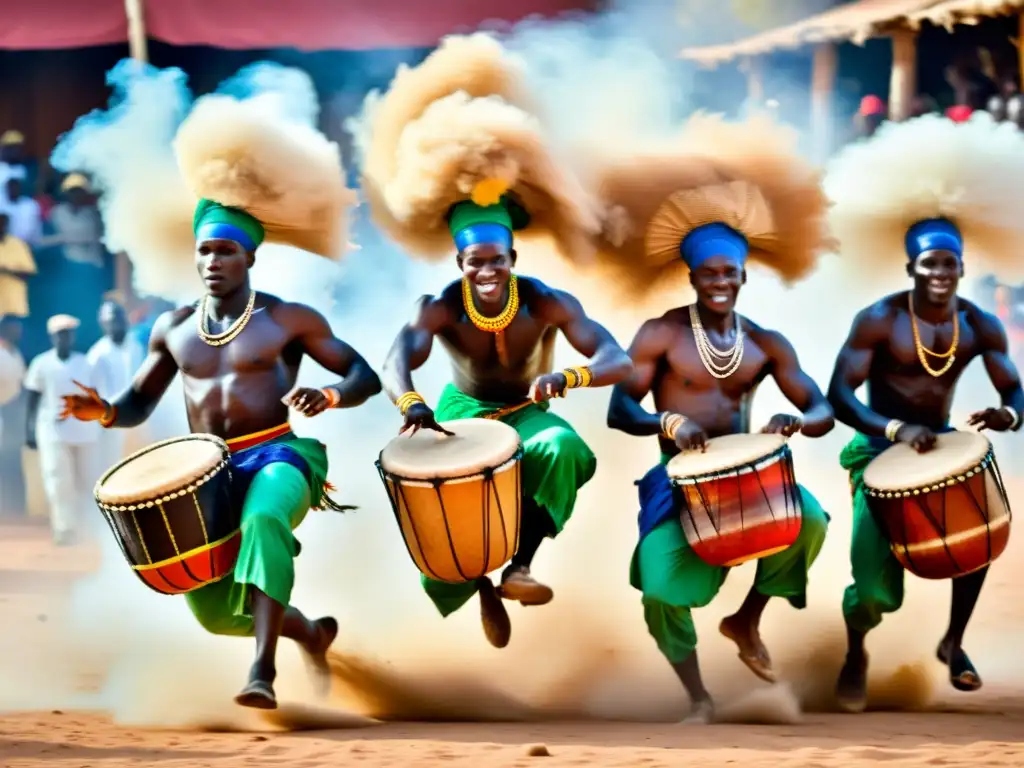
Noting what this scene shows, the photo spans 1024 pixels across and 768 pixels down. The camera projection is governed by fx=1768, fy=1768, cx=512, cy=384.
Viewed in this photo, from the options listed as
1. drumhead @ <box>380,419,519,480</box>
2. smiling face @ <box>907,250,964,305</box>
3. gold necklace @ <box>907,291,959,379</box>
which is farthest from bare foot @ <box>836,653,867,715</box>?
drumhead @ <box>380,419,519,480</box>

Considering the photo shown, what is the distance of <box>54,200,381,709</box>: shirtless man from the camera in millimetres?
6891

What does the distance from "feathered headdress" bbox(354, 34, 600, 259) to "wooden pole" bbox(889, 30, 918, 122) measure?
8103 millimetres

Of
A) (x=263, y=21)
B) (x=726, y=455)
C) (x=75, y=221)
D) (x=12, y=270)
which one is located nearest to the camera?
(x=726, y=455)

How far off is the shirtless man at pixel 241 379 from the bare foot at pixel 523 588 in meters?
0.83

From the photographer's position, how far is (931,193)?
7504mm

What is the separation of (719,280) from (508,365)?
925mm

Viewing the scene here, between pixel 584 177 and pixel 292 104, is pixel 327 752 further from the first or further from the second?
pixel 292 104

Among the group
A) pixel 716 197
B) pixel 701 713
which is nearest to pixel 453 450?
pixel 701 713

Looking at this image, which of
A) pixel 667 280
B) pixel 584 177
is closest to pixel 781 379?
pixel 667 280

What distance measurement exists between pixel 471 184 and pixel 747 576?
115 inches

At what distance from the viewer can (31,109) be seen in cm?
1563

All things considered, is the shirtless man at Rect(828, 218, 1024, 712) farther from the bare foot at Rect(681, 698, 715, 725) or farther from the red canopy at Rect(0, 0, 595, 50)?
the red canopy at Rect(0, 0, 595, 50)

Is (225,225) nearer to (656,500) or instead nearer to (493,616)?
(493,616)

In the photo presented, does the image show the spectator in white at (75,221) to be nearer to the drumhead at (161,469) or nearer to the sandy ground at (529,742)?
the sandy ground at (529,742)
